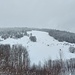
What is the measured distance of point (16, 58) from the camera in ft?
452

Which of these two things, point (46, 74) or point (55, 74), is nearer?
point (46, 74)

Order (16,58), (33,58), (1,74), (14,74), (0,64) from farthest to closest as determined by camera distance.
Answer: (33,58)
(16,58)
(0,64)
(14,74)
(1,74)

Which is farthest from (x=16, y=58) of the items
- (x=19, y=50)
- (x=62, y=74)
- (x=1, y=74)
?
(x=1, y=74)

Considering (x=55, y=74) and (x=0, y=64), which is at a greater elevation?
(x=0, y=64)

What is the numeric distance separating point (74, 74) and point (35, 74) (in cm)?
3506

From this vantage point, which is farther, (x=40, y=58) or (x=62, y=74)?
(x=40, y=58)

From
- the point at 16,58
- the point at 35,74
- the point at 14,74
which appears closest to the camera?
the point at 14,74

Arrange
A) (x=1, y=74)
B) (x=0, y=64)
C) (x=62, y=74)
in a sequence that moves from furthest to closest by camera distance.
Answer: (x=62, y=74), (x=0, y=64), (x=1, y=74)

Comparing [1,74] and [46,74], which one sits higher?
[1,74]

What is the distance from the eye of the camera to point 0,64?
85.0 meters

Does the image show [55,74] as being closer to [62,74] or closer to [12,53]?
[62,74]

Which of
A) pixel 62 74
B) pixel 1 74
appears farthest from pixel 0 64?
pixel 62 74

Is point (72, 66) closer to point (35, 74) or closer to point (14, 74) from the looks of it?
point (35, 74)

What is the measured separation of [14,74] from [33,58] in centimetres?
11929
